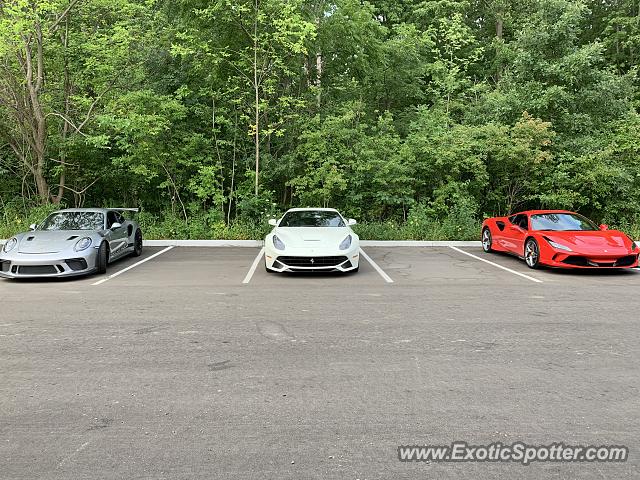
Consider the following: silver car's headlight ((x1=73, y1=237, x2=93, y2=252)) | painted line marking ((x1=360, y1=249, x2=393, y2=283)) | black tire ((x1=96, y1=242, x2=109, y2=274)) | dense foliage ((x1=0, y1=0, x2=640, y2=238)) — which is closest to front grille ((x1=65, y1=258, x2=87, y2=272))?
silver car's headlight ((x1=73, y1=237, x2=93, y2=252))

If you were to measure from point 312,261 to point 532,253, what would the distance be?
505cm

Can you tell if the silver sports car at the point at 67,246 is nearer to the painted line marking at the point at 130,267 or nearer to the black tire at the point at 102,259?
the black tire at the point at 102,259

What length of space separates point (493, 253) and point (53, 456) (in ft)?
40.9

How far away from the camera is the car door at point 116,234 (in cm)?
1077

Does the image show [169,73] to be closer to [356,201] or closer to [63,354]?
[356,201]

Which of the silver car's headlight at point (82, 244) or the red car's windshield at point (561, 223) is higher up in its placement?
the red car's windshield at point (561, 223)

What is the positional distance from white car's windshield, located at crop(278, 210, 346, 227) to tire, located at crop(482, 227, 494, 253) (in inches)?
183

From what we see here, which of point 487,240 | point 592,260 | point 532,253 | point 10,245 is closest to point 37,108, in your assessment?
point 10,245

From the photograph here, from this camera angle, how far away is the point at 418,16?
91.1 ft

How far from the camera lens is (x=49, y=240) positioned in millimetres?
9594

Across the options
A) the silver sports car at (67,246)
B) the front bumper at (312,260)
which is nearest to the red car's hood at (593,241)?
the front bumper at (312,260)

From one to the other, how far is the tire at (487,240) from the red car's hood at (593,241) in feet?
8.87

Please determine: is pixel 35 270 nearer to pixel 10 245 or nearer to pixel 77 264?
pixel 77 264

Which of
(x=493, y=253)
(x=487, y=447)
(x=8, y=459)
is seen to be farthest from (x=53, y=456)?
(x=493, y=253)
